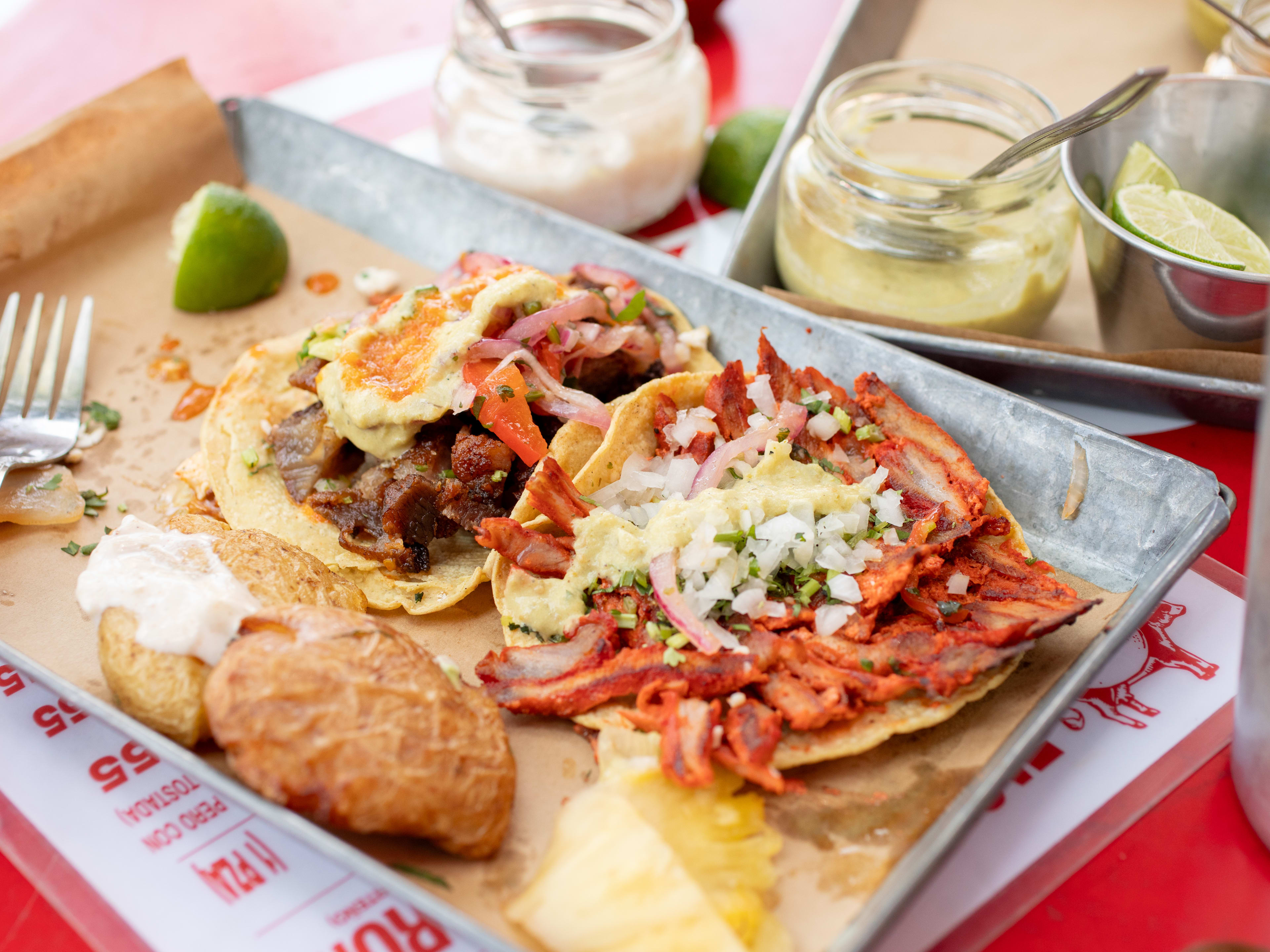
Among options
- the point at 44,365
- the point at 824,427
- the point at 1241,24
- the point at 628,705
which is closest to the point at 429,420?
the point at 628,705

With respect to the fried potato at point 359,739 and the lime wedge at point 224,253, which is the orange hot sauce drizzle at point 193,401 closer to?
the lime wedge at point 224,253

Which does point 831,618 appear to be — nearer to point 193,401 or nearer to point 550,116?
point 193,401

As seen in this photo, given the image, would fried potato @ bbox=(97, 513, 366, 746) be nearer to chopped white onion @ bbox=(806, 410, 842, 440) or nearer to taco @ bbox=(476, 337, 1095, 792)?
taco @ bbox=(476, 337, 1095, 792)

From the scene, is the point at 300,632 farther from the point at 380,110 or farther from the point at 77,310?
the point at 380,110

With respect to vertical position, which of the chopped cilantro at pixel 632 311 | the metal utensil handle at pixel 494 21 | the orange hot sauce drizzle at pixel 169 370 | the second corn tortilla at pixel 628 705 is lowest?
the second corn tortilla at pixel 628 705

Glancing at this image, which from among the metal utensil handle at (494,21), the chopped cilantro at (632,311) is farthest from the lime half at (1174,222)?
the metal utensil handle at (494,21)
